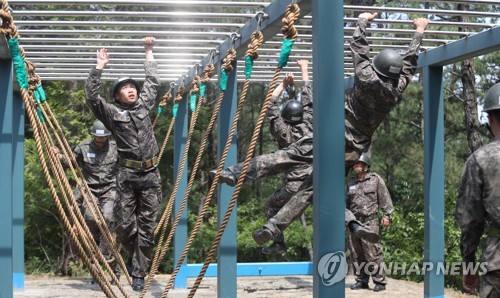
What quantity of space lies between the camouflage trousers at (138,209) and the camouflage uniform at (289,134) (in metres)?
1.29

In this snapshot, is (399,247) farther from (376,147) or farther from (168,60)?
(168,60)

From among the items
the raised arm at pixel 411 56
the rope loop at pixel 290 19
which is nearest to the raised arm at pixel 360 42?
the raised arm at pixel 411 56

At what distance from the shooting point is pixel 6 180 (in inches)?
302

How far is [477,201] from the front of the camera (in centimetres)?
451

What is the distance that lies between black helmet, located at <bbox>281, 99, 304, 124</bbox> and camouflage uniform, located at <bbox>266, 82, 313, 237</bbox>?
46 millimetres

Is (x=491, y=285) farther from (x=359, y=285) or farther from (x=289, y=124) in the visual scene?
(x=359, y=285)

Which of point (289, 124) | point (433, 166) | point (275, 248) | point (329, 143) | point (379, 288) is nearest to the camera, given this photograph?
point (329, 143)

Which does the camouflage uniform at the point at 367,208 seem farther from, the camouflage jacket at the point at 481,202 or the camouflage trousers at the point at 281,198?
the camouflage jacket at the point at 481,202

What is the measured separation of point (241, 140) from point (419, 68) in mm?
15310

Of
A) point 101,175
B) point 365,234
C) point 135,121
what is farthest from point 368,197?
point 365,234

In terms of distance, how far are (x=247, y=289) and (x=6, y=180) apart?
4036mm

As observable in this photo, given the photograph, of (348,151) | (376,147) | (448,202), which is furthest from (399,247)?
(348,151)

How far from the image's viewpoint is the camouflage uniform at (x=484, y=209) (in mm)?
4461

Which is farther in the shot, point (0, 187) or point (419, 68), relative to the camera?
point (419, 68)
